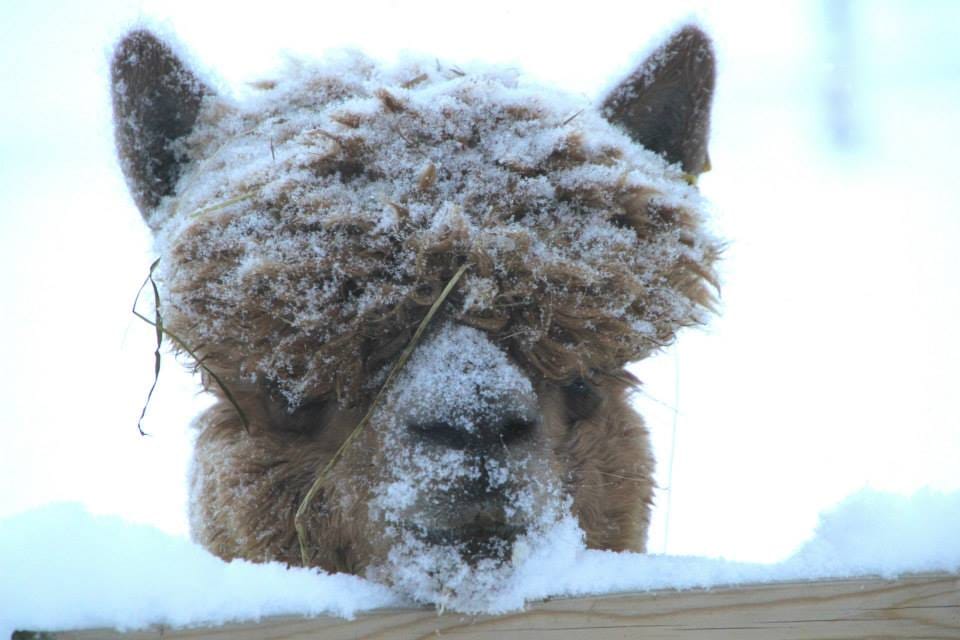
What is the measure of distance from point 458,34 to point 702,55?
350 cm

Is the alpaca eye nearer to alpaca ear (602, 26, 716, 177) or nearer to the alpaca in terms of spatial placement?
the alpaca

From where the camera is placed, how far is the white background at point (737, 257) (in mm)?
5266

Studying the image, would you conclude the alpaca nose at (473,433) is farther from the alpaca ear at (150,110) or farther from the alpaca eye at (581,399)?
the alpaca ear at (150,110)

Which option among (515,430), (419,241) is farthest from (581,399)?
(419,241)

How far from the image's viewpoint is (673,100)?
3.08 meters

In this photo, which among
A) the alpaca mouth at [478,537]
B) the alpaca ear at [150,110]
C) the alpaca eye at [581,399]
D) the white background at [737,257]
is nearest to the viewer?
the alpaca mouth at [478,537]

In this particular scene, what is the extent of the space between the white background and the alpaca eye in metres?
0.67

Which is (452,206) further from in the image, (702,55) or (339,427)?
(702,55)

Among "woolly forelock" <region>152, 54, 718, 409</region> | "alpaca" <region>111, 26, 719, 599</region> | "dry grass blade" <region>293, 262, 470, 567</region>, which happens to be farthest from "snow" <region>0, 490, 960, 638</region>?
"woolly forelock" <region>152, 54, 718, 409</region>

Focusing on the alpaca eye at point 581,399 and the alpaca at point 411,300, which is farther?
the alpaca eye at point 581,399

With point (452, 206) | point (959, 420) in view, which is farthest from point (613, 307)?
point (959, 420)

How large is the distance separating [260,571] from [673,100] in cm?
199

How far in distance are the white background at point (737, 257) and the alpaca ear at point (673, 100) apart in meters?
0.13

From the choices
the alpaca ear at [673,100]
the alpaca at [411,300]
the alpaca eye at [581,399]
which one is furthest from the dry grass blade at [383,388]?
the alpaca ear at [673,100]
